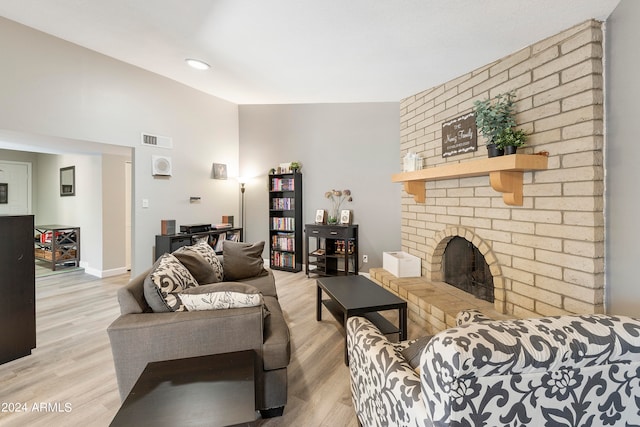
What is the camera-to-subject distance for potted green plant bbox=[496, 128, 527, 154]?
2.08 m

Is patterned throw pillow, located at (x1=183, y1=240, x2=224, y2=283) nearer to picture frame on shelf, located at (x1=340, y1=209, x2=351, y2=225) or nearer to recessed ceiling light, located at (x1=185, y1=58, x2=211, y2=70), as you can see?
recessed ceiling light, located at (x1=185, y1=58, x2=211, y2=70)

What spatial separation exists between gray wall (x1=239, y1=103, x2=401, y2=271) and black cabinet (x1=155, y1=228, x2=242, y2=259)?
0.72 meters

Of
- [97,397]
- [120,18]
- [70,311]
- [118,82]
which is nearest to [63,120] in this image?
[118,82]

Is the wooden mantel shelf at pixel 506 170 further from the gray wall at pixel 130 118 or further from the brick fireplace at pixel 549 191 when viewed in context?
the gray wall at pixel 130 118

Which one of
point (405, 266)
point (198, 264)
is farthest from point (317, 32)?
point (405, 266)

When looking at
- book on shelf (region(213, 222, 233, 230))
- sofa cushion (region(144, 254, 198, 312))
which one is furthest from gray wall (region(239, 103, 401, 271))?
sofa cushion (region(144, 254, 198, 312))

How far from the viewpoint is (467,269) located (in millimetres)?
2824

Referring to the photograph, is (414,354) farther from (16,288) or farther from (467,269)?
(16,288)

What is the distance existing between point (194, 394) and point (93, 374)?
1.44m

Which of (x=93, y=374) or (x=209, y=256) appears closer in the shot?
(x=93, y=374)

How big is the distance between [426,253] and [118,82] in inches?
162

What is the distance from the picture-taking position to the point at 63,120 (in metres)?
2.95

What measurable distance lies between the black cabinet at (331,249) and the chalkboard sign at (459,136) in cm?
169

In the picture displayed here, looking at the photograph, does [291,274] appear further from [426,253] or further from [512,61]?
[512,61]
